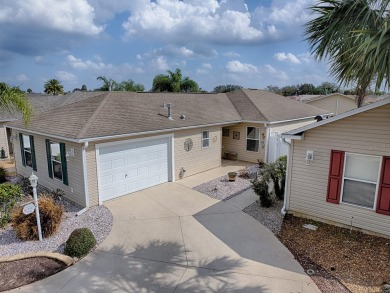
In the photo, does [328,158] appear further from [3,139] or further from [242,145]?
[3,139]

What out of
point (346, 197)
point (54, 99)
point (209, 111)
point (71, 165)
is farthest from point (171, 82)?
point (346, 197)

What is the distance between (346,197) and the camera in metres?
8.13

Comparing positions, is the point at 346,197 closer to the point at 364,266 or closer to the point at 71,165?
the point at 364,266

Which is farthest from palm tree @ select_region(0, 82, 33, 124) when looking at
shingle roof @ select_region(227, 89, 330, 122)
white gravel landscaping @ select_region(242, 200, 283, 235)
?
shingle roof @ select_region(227, 89, 330, 122)

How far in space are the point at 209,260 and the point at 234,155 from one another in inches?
445

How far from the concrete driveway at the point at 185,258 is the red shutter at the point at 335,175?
7.47ft

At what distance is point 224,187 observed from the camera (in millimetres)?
12211

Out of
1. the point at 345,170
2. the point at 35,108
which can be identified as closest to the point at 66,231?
the point at 345,170

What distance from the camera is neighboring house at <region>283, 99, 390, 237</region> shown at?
738 centimetres

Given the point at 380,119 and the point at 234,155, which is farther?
the point at 234,155

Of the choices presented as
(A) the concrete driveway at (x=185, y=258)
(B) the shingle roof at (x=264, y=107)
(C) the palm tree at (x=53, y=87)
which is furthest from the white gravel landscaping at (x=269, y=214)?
(C) the palm tree at (x=53, y=87)

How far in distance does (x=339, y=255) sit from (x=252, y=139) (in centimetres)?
1042

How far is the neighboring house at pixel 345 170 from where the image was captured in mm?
7375

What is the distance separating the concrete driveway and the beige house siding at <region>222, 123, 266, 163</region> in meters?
7.36
